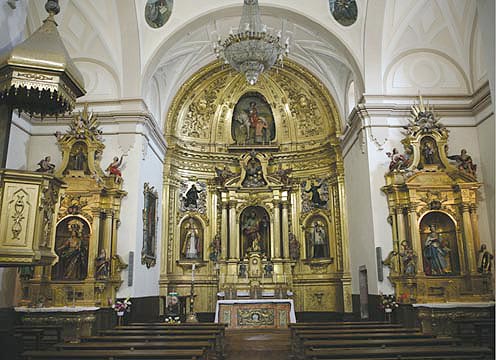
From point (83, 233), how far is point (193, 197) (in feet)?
17.6

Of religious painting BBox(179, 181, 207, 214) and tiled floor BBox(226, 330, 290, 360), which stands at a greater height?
religious painting BBox(179, 181, 207, 214)

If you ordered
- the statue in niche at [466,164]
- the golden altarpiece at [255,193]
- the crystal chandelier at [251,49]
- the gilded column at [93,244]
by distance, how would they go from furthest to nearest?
the golden altarpiece at [255,193] → the statue in niche at [466,164] → the gilded column at [93,244] → the crystal chandelier at [251,49]

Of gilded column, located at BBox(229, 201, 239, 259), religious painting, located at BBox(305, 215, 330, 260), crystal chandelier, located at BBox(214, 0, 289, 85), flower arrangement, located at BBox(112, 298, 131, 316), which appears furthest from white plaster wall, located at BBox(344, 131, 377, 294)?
flower arrangement, located at BBox(112, 298, 131, 316)

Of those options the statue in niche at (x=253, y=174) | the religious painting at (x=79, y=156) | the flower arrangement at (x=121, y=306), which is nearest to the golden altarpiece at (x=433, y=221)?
the statue in niche at (x=253, y=174)

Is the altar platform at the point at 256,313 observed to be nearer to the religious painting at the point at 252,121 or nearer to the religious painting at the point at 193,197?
the religious painting at the point at 193,197

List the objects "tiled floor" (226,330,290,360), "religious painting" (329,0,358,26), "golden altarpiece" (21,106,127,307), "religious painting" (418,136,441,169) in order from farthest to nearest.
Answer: "religious painting" (329,0,358,26)
"religious painting" (418,136,441,169)
"golden altarpiece" (21,106,127,307)
"tiled floor" (226,330,290,360)

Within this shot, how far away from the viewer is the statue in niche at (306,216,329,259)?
15.4 m

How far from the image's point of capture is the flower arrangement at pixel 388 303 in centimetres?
1061

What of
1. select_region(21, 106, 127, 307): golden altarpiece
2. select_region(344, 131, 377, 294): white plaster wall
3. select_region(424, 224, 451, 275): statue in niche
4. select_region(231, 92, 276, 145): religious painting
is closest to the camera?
select_region(21, 106, 127, 307): golden altarpiece

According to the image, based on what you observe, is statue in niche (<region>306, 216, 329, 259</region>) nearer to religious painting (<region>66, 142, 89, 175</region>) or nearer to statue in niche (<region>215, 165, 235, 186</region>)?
statue in niche (<region>215, 165, 235, 186</region>)

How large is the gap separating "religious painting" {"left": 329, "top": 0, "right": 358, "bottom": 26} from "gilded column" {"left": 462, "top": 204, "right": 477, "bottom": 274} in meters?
5.63

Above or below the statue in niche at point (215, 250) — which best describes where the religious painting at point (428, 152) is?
above

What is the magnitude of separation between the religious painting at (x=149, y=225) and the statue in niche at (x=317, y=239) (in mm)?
5199

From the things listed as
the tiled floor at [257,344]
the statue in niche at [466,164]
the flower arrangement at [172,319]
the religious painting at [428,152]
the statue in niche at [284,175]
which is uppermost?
the statue in niche at [284,175]
